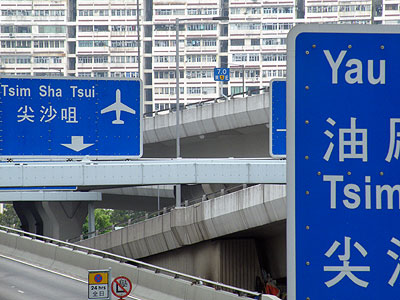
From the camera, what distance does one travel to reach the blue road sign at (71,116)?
62.6 feet

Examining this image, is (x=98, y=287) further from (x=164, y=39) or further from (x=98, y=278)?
(x=164, y=39)


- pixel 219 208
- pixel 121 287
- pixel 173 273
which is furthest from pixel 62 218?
pixel 121 287

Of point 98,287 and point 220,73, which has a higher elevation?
point 220,73

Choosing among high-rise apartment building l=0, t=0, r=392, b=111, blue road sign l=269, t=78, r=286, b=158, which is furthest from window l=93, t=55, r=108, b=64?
blue road sign l=269, t=78, r=286, b=158

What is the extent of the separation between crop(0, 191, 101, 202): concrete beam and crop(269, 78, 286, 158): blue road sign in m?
39.4

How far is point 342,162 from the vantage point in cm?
351

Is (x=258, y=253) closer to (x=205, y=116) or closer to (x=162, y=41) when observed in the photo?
(x=205, y=116)

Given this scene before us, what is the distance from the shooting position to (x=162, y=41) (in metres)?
194

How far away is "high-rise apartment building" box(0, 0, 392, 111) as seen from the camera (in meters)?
192

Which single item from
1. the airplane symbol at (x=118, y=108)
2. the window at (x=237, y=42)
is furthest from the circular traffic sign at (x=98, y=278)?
the window at (x=237, y=42)

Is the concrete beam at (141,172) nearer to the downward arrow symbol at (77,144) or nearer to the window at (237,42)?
the downward arrow symbol at (77,144)

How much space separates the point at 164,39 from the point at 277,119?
6840 inches

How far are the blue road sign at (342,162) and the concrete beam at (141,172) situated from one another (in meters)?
14.5

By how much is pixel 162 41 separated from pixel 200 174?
17665 cm
